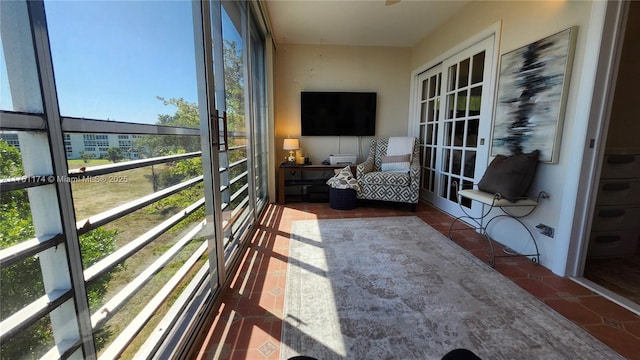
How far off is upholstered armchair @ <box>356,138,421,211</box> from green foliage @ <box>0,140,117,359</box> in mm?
3310

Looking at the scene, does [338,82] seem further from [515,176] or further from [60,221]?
[60,221]

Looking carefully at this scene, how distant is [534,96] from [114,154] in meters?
2.82

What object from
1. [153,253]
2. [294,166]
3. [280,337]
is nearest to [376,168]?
[294,166]

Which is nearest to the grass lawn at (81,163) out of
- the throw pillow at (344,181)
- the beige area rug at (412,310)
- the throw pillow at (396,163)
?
the beige area rug at (412,310)

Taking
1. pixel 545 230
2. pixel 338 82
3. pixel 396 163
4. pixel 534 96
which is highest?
pixel 338 82

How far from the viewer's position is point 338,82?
4.35 m

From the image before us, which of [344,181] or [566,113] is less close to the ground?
[566,113]

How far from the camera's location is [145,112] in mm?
1078

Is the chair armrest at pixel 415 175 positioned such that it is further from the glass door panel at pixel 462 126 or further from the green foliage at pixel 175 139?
the green foliage at pixel 175 139

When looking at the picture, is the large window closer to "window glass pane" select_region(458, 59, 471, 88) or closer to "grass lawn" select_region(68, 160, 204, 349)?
"grass lawn" select_region(68, 160, 204, 349)

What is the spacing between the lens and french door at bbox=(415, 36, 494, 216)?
9.05ft

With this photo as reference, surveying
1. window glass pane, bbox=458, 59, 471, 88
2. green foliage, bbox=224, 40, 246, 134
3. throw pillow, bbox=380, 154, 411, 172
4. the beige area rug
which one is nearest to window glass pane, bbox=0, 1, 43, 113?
the beige area rug

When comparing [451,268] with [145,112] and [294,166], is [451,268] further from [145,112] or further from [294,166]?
[294,166]

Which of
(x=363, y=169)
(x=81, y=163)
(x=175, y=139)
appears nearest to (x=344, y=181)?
(x=363, y=169)
